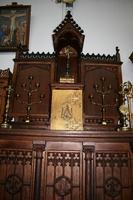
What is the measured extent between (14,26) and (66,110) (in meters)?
2.50

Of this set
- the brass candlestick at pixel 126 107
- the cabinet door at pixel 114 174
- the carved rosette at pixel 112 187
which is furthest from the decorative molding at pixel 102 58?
the carved rosette at pixel 112 187

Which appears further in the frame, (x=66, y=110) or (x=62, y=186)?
(x=66, y=110)

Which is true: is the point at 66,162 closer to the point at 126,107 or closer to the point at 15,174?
the point at 15,174

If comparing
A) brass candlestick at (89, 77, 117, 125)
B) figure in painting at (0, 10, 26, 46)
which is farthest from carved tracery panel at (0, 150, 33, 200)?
figure in painting at (0, 10, 26, 46)

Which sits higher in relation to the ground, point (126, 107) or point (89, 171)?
point (126, 107)

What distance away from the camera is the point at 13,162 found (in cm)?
403

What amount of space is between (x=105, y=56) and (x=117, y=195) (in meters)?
2.53

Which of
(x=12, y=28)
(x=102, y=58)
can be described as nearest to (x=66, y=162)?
(x=102, y=58)

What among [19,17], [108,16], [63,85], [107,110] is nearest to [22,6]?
[19,17]

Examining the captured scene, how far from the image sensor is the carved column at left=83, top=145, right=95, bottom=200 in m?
3.82

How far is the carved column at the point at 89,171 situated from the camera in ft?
12.5

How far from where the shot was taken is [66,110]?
15.1 feet

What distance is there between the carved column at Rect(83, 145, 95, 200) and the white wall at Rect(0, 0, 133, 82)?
196 centimetres

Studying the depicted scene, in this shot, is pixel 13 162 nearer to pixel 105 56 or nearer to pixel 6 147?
pixel 6 147
